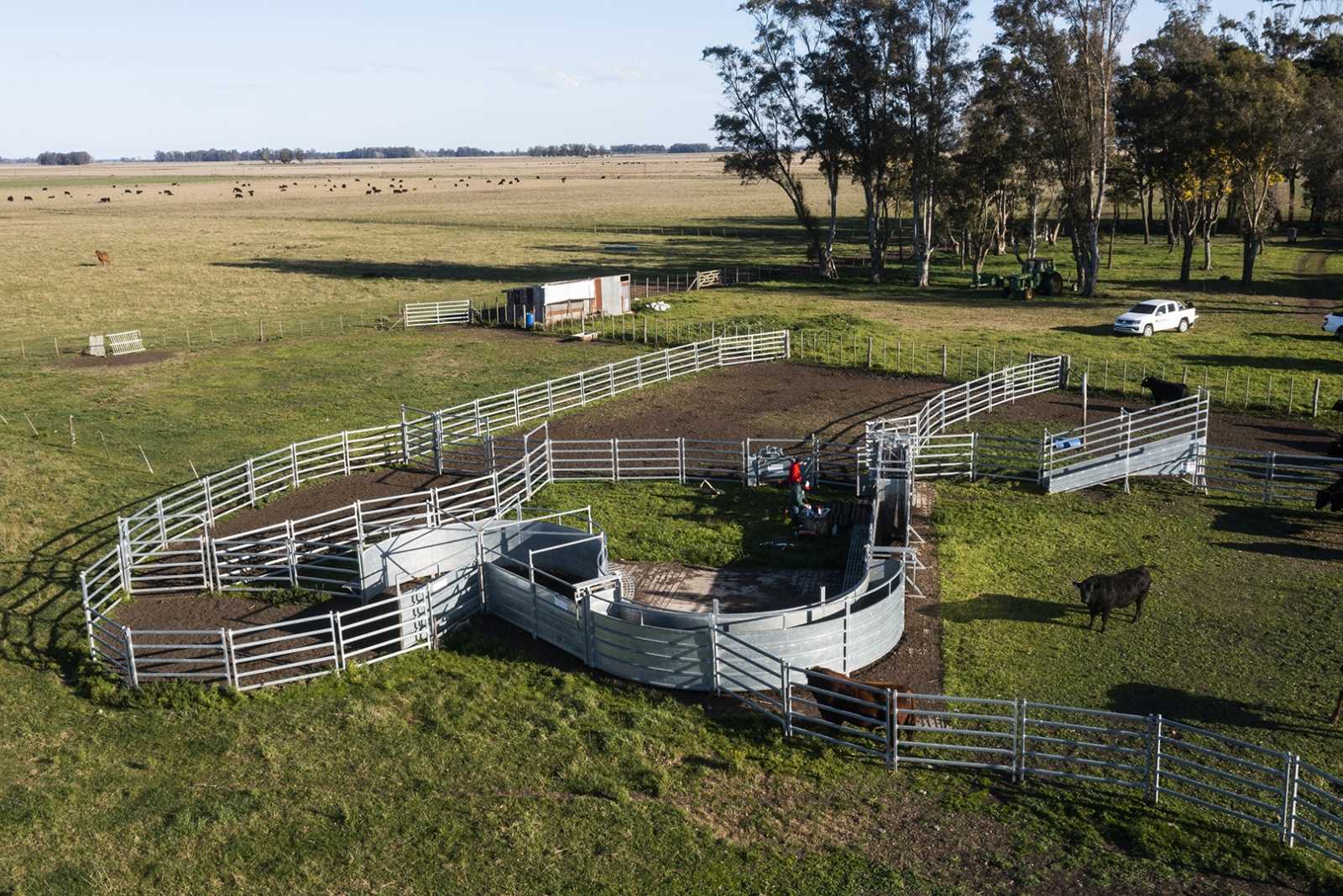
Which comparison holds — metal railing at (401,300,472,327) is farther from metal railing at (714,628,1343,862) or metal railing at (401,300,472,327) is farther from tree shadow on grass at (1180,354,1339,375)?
metal railing at (714,628,1343,862)

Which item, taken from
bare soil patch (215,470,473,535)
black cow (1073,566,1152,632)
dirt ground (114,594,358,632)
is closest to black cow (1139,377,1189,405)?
black cow (1073,566,1152,632)

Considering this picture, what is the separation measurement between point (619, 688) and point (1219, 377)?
2589 centimetres

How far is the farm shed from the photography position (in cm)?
4578

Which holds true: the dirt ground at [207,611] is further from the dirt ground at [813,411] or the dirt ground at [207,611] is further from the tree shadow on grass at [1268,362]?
the tree shadow on grass at [1268,362]

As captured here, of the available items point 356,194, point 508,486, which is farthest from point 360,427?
point 356,194

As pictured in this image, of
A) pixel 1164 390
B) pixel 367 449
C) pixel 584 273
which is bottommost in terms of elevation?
pixel 367 449

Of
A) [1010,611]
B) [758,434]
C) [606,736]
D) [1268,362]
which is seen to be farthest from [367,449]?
[1268,362]

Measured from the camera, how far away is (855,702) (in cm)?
1368

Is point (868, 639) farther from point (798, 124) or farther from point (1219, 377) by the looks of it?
point (798, 124)

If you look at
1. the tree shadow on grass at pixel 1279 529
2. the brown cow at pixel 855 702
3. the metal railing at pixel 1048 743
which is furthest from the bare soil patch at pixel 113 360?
the tree shadow on grass at pixel 1279 529

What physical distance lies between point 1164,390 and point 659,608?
62.7 ft

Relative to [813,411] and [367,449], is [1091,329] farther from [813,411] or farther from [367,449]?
[367,449]

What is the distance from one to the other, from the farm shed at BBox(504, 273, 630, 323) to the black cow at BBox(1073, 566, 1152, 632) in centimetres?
3121

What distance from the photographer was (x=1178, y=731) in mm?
13734
